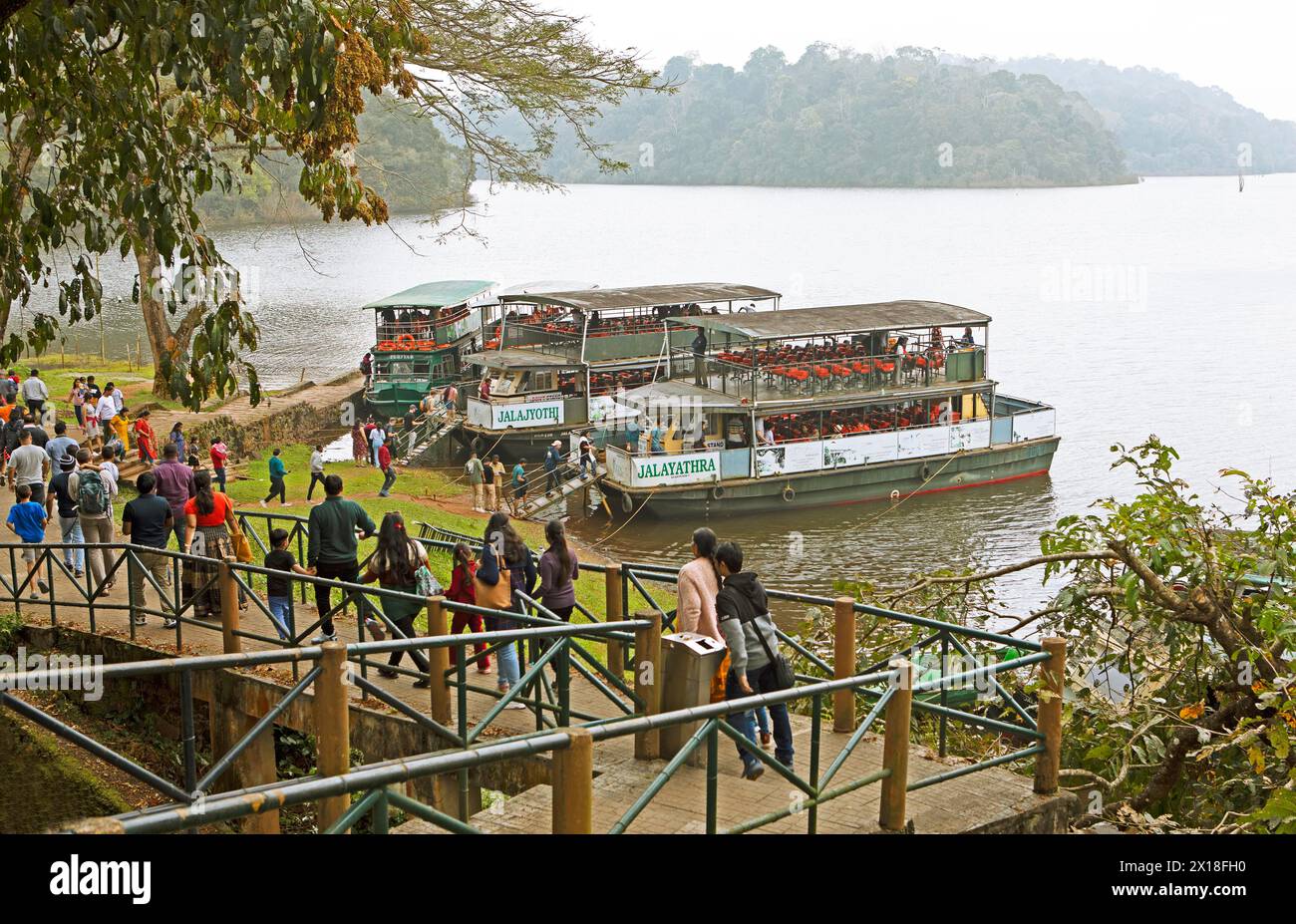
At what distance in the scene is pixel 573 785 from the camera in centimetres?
570

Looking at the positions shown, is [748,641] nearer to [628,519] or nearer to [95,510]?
[95,510]

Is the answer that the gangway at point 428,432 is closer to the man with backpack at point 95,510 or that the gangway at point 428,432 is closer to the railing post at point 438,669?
the man with backpack at point 95,510

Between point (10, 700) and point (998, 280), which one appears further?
point (998, 280)

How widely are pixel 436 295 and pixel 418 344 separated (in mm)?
3486

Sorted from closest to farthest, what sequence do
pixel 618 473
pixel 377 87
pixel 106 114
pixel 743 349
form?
pixel 106 114
pixel 377 87
pixel 618 473
pixel 743 349

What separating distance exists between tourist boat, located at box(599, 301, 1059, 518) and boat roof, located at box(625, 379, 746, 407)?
0.17 feet

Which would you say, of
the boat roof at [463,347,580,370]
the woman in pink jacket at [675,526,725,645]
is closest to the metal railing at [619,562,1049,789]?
the woman in pink jacket at [675,526,725,645]

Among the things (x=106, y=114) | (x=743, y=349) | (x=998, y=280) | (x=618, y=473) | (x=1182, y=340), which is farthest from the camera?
(x=998, y=280)

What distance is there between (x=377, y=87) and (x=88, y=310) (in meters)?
2.78

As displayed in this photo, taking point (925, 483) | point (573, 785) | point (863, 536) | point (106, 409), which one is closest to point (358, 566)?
point (573, 785)

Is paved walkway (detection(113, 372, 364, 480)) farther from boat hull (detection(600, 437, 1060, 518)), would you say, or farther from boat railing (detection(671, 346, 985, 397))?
boat railing (detection(671, 346, 985, 397))

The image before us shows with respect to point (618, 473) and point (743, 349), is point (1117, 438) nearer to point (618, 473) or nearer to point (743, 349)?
point (743, 349)

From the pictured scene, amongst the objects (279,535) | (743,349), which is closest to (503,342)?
(743,349)
